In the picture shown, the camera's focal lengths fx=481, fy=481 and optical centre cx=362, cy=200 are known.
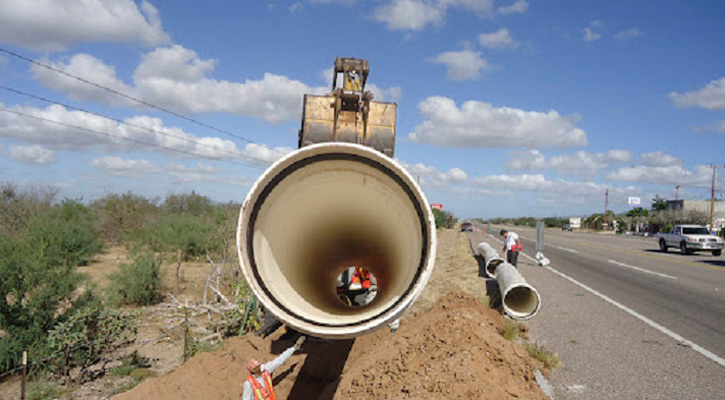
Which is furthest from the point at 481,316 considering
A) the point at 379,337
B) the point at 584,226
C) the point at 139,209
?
the point at 584,226

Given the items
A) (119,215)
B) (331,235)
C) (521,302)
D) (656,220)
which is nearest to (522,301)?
(521,302)

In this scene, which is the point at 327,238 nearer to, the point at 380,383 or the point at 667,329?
the point at 380,383

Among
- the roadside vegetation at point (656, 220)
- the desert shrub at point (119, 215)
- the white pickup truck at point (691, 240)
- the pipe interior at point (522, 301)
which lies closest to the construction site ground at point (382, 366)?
the pipe interior at point (522, 301)

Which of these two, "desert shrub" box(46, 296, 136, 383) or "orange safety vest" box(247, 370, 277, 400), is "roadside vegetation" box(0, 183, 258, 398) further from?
"orange safety vest" box(247, 370, 277, 400)

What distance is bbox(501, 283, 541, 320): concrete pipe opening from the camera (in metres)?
9.10

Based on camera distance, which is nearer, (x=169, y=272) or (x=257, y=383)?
(x=257, y=383)

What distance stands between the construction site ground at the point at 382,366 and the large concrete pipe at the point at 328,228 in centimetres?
167

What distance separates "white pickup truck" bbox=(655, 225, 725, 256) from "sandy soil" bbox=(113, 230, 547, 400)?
2122 centimetres

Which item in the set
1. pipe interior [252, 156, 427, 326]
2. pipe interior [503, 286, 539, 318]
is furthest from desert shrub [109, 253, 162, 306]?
pipe interior [252, 156, 427, 326]

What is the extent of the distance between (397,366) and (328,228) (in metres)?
2.58

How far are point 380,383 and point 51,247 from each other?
17.4 metres

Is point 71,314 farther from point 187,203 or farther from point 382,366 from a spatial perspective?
point 187,203

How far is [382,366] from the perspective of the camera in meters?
6.03

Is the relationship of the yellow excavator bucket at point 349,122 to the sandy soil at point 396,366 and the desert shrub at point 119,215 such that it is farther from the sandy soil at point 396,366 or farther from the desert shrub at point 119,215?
the desert shrub at point 119,215
